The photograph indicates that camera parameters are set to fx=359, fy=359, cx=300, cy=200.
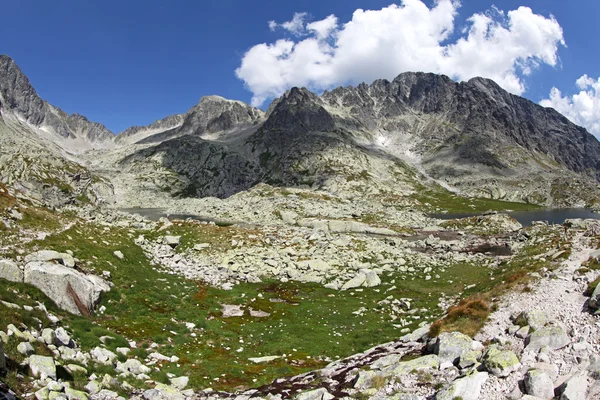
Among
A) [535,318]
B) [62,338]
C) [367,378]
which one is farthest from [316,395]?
[62,338]

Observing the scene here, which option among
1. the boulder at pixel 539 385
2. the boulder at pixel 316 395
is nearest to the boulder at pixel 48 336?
the boulder at pixel 316 395

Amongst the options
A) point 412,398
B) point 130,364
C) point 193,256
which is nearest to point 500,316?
point 412,398

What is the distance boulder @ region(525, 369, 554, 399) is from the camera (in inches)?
493

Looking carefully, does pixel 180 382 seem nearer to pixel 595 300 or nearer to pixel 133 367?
pixel 133 367

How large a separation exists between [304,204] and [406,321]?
111 meters

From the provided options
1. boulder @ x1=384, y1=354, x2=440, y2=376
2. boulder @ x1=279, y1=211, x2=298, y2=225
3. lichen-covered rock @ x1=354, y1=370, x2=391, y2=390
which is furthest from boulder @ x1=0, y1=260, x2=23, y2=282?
boulder @ x1=279, y1=211, x2=298, y2=225

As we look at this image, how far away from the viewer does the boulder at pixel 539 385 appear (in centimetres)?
1252

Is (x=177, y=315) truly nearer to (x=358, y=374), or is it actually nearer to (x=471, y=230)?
(x=358, y=374)

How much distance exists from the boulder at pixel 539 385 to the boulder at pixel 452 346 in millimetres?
4032

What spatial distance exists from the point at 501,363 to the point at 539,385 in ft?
5.03

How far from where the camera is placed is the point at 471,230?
101 meters

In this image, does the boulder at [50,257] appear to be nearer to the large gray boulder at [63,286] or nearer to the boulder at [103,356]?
the large gray boulder at [63,286]

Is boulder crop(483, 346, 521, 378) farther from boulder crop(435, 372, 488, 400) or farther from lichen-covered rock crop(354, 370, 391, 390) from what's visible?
lichen-covered rock crop(354, 370, 391, 390)

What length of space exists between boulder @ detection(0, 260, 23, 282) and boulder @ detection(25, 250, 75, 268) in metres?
2.70
